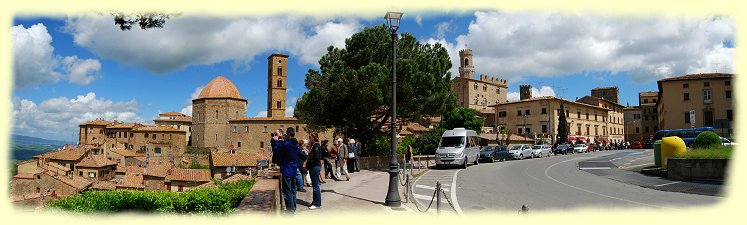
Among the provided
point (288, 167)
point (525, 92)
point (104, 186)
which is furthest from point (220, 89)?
point (288, 167)

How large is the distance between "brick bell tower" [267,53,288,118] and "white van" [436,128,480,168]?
258 ft

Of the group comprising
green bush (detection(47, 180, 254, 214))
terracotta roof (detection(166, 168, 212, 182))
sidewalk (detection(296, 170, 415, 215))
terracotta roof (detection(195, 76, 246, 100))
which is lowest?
terracotta roof (detection(166, 168, 212, 182))

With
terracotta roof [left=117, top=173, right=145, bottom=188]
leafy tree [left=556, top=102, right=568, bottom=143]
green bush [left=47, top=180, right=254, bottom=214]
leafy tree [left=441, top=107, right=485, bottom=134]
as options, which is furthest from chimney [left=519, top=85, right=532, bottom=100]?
green bush [left=47, top=180, right=254, bottom=214]

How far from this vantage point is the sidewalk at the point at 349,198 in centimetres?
974

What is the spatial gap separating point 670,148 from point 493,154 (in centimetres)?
1576

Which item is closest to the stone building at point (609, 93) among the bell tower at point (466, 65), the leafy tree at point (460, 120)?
the bell tower at point (466, 65)

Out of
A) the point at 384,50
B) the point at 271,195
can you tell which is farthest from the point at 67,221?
the point at 384,50

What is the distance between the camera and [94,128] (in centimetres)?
11175

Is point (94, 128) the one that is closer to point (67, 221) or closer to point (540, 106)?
point (540, 106)

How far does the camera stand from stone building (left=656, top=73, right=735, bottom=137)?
2140 inches

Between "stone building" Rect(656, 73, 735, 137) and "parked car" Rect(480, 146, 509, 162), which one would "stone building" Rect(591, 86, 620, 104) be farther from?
"parked car" Rect(480, 146, 509, 162)

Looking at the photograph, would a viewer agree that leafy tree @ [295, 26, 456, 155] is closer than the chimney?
Yes

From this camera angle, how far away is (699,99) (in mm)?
55375

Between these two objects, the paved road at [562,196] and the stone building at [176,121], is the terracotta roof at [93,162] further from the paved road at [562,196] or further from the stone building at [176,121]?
the paved road at [562,196]
